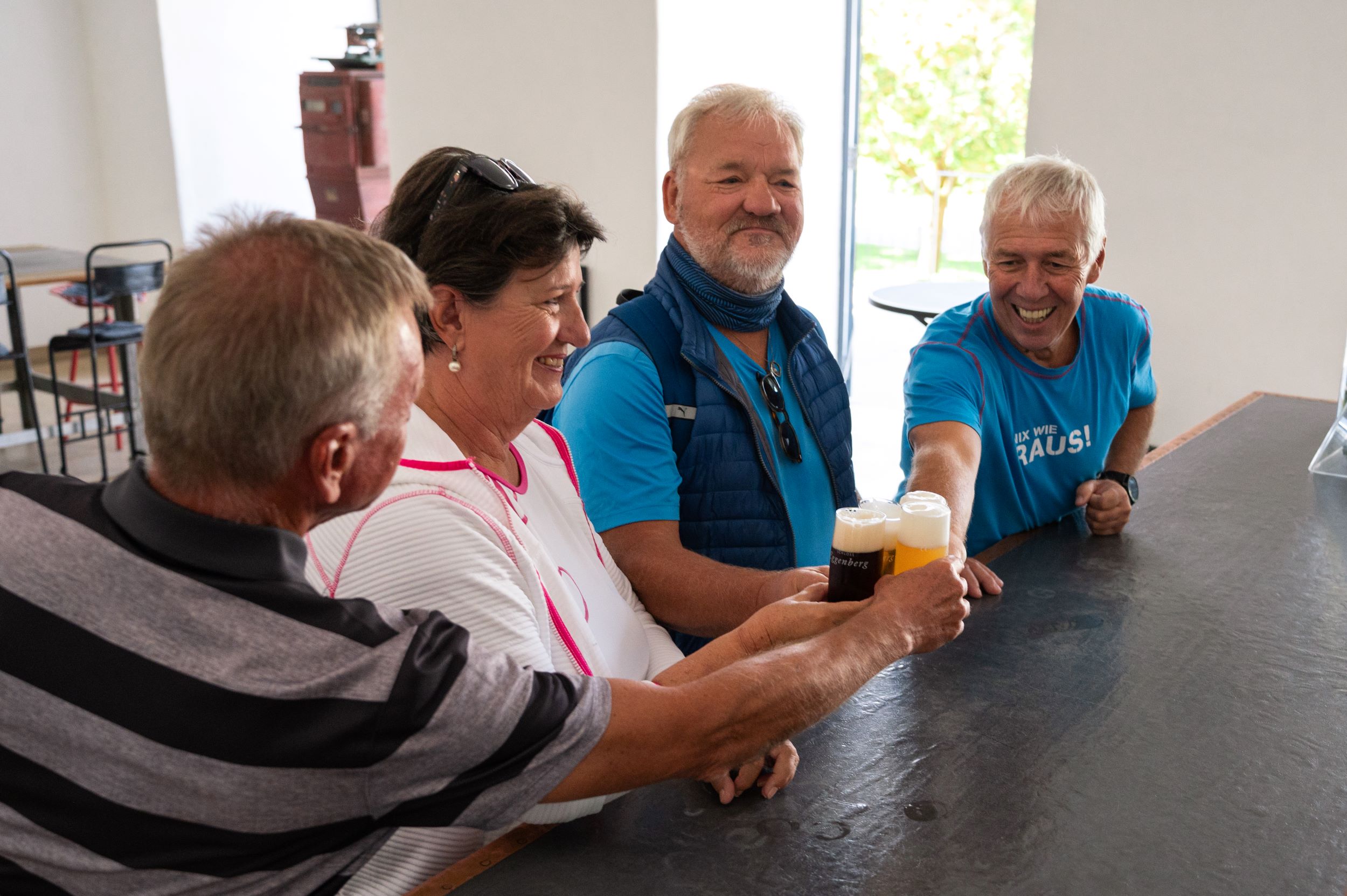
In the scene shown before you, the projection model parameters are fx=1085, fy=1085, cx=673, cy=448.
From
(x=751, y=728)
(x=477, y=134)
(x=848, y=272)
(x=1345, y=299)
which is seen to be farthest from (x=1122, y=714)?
(x=477, y=134)

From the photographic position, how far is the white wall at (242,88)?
761 centimetres

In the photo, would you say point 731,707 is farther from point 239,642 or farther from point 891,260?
point 891,260

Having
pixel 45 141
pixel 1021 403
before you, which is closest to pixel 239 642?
pixel 1021 403

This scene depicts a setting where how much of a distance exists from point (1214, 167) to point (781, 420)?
2.76 metres

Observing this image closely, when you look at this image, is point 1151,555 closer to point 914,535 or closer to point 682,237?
point 914,535

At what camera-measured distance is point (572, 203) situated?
1.46 meters

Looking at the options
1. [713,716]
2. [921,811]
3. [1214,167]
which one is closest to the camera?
[713,716]

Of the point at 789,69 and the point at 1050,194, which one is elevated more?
the point at 789,69

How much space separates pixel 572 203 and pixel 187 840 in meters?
0.92

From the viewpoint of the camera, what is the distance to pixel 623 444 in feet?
6.04

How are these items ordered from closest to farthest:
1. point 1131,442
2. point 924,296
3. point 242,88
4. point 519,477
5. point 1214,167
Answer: point 519,477 → point 1131,442 → point 1214,167 → point 924,296 → point 242,88

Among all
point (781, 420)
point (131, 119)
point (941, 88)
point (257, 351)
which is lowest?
point (781, 420)

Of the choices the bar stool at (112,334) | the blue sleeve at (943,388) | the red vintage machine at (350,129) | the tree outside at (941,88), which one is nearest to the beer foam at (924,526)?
the blue sleeve at (943,388)

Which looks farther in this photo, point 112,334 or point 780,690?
point 112,334
